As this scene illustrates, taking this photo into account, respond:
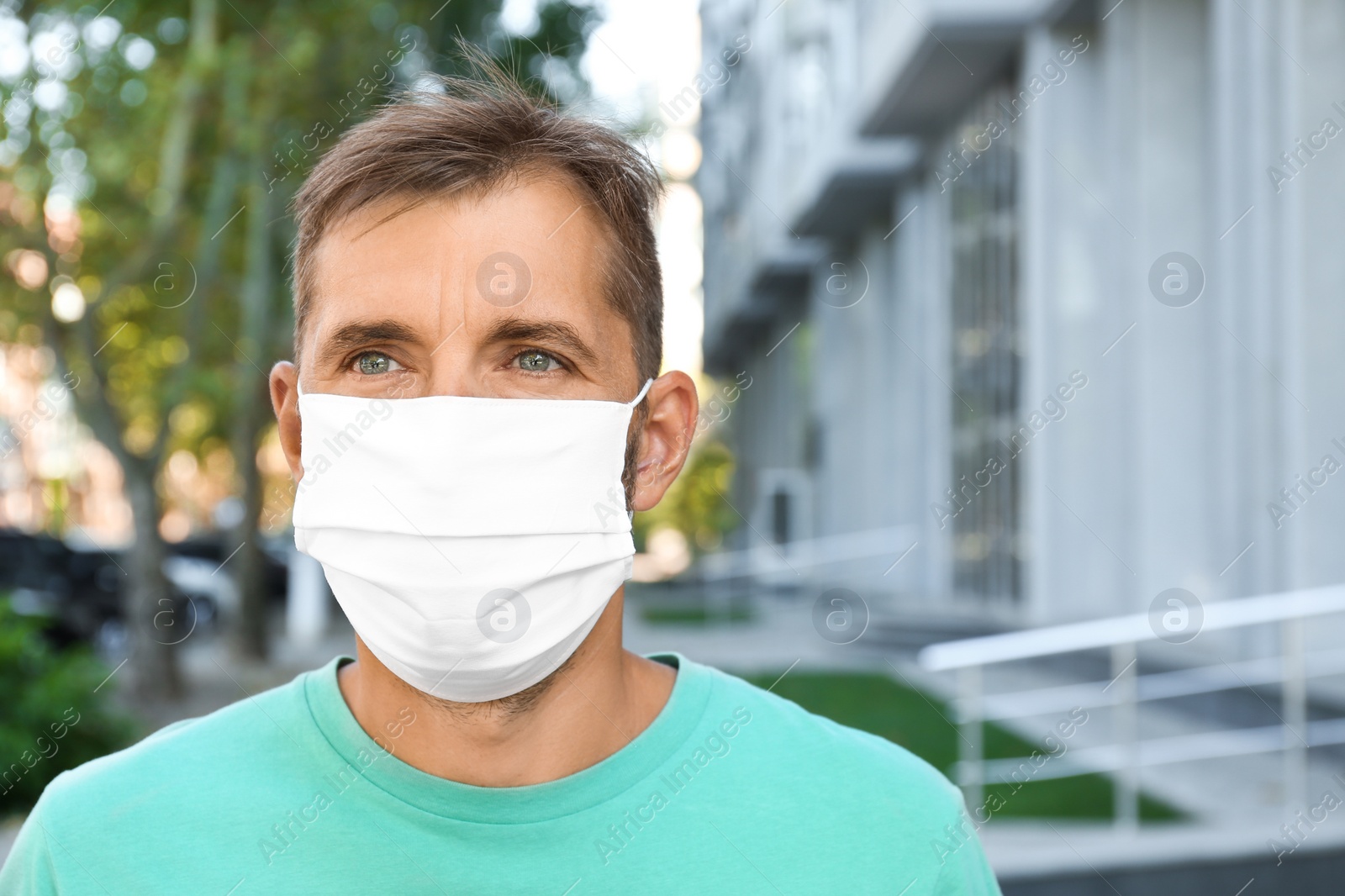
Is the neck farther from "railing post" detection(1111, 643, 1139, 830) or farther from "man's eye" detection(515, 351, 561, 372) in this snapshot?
"railing post" detection(1111, 643, 1139, 830)

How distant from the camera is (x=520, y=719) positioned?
73.2 inches

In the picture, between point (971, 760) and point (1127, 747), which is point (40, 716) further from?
point (1127, 747)

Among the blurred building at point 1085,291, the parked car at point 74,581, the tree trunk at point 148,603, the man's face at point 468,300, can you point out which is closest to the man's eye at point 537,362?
the man's face at point 468,300

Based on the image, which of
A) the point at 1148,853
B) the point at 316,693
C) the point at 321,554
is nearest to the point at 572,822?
the point at 316,693

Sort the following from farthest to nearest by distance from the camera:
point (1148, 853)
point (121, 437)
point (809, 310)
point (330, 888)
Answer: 1. point (809, 310)
2. point (121, 437)
3. point (1148, 853)
4. point (330, 888)

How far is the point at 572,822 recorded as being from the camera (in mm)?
1737

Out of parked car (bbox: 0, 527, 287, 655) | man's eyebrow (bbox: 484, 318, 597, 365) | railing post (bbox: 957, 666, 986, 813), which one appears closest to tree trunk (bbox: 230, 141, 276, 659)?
parked car (bbox: 0, 527, 287, 655)

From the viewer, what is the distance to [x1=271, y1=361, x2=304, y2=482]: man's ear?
2014mm

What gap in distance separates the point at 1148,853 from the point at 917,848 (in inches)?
137

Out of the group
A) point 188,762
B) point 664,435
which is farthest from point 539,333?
point 188,762

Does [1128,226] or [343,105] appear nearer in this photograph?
[1128,226]

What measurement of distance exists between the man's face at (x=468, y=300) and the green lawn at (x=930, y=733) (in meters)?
2.73

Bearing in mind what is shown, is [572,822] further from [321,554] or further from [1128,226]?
[1128,226]

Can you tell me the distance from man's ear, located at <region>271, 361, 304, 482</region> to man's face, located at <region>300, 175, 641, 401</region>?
0.13 meters
